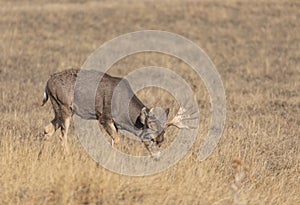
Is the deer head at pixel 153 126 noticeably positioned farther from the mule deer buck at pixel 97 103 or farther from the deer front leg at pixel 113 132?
the deer front leg at pixel 113 132

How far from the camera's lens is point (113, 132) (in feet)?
37.0

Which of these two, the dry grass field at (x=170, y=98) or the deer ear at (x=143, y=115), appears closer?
the dry grass field at (x=170, y=98)

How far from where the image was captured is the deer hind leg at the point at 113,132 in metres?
11.2

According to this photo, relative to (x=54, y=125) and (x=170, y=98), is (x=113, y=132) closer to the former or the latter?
(x=54, y=125)

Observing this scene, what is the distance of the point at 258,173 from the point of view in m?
10.4

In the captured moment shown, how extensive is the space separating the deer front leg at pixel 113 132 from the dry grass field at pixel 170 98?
516 mm

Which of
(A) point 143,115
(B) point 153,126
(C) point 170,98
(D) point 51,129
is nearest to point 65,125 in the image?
Result: (D) point 51,129

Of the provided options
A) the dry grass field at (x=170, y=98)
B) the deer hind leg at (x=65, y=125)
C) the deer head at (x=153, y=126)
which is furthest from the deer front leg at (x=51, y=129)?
the deer head at (x=153, y=126)

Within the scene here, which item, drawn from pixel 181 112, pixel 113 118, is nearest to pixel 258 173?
pixel 181 112

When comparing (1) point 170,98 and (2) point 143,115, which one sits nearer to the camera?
(2) point 143,115

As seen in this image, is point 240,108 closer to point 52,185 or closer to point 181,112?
point 181,112

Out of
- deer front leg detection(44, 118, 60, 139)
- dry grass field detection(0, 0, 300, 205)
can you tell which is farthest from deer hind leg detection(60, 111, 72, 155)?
deer front leg detection(44, 118, 60, 139)

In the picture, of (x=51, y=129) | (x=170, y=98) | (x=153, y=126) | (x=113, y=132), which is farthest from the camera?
(x=170, y=98)

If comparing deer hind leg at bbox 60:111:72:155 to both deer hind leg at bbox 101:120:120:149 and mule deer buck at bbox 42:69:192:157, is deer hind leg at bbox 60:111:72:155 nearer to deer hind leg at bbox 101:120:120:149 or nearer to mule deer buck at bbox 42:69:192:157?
mule deer buck at bbox 42:69:192:157
